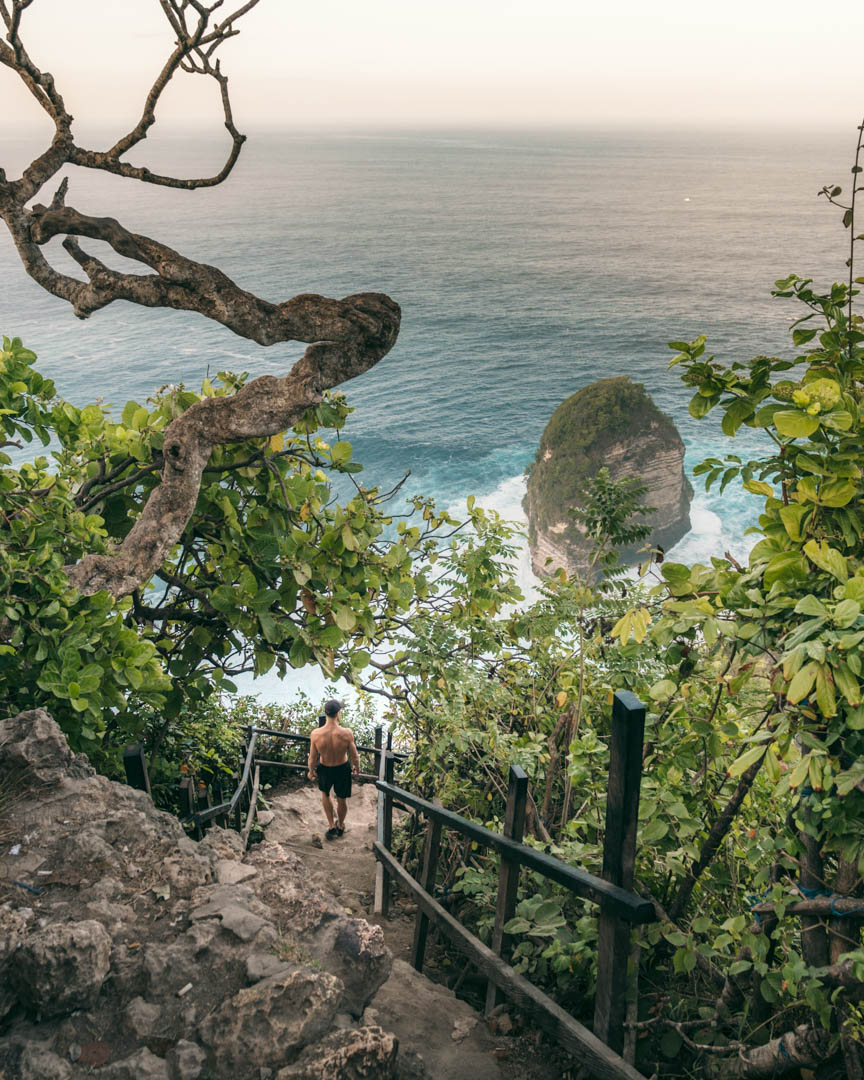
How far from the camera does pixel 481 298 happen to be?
101m

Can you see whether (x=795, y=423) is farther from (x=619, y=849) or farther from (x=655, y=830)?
(x=619, y=849)

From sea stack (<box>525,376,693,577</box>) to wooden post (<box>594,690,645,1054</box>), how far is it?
42.7 meters

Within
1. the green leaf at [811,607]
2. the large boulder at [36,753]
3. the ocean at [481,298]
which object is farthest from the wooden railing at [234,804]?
the ocean at [481,298]

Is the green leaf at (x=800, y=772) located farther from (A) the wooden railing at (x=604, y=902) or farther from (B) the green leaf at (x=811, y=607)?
(A) the wooden railing at (x=604, y=902)

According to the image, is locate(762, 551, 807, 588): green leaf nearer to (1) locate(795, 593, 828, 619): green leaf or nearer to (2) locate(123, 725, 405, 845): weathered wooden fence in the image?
(1) locate(795, 593, 828, 619): green leaf

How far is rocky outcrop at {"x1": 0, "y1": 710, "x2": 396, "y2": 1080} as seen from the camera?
2.70 metres

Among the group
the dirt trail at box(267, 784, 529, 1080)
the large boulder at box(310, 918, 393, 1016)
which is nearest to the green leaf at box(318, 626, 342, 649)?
the dirt trail at box(267, 784, 529, 1080)

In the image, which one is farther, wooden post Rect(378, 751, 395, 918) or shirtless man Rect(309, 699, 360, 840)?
shirtless man Rect(309, 699, 360, 840)

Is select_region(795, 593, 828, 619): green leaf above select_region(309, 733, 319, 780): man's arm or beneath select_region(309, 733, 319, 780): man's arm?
above

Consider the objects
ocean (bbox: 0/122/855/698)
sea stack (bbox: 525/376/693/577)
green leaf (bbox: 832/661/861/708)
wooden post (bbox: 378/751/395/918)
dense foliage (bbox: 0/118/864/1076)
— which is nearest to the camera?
green leaf (bbox: 832/661/861/708)

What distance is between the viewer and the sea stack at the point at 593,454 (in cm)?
4644

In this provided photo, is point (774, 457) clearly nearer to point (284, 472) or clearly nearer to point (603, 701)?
point (603, 701)

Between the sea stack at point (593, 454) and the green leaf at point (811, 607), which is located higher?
the green leaf at point (811, 607)

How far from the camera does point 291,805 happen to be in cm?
907
